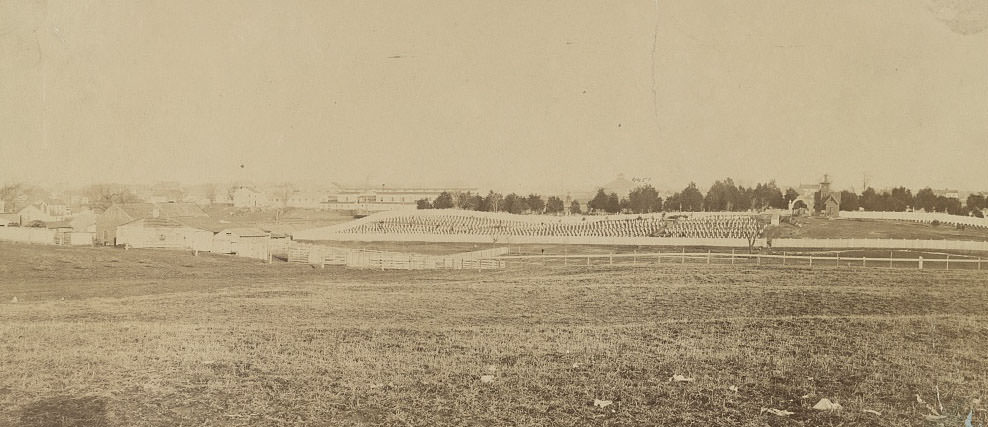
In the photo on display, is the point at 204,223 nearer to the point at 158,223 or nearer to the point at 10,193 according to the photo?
the point at 158,223

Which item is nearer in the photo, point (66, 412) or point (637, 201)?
point (66, 412)

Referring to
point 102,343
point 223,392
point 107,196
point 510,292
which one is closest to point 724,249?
point 510,292

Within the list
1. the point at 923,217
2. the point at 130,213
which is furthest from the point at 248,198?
the point at 923,217

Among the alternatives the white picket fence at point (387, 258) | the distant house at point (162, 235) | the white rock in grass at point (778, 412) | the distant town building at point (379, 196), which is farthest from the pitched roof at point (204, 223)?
the white rock in grass at point (778, 412)

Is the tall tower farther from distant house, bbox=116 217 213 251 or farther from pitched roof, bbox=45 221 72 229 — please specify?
pitched roof, bbox=45 221 72 229

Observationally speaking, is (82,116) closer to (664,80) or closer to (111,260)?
(111,260)

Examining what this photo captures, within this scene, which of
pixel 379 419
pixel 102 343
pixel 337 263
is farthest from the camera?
pixel 337 263

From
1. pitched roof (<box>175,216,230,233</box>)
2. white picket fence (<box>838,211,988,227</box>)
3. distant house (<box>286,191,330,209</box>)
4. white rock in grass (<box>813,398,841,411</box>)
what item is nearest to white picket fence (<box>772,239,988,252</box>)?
white picket fence (<box>838,211,988,227</box>)

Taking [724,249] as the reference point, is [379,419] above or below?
below
